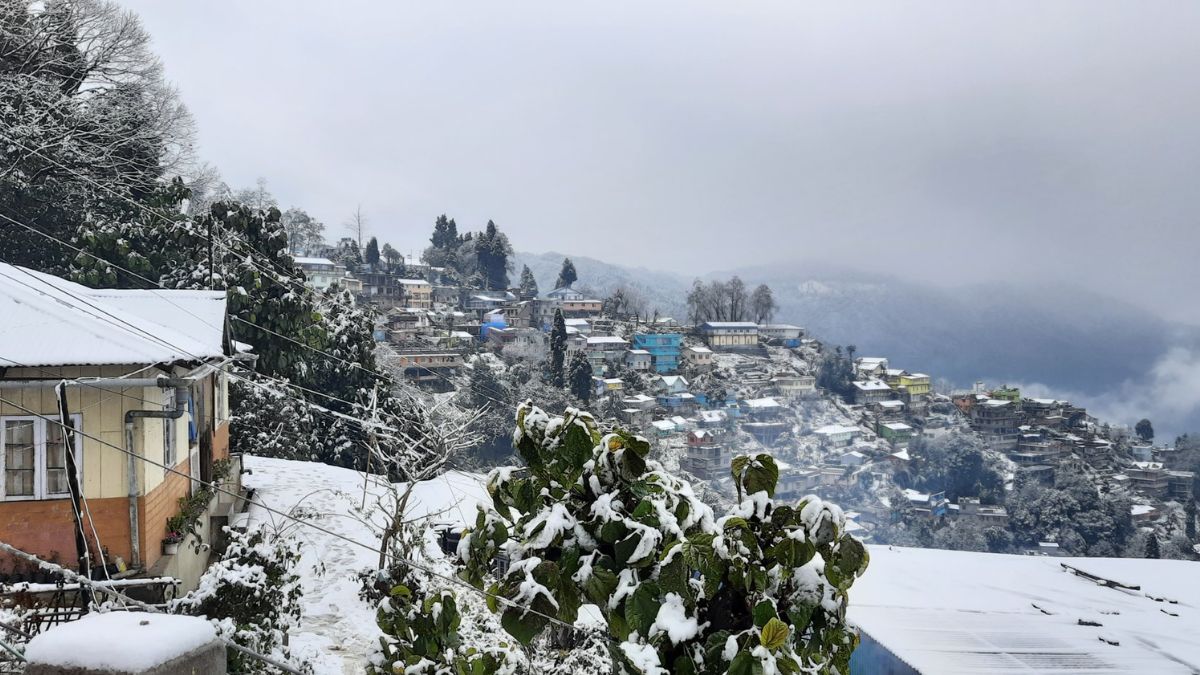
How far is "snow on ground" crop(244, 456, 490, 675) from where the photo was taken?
21.4ft

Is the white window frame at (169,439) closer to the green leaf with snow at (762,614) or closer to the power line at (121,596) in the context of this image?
the power line at (121,596)

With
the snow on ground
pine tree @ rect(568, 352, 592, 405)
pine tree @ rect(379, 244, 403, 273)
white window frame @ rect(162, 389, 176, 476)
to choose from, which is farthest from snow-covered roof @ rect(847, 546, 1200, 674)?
pine tree @ rect(379, 244, 403, 273)

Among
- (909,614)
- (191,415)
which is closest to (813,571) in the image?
(191,415)

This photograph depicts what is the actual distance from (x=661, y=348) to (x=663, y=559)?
4710 centimetres

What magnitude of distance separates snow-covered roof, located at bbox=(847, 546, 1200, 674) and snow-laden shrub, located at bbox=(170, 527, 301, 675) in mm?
7114

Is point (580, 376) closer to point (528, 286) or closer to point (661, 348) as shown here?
point (661, 348)

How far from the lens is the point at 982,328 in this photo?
327 ft

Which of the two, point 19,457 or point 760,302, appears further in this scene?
point 760,302

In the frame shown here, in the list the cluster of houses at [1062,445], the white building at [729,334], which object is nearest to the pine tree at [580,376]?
the white building at [729,334]

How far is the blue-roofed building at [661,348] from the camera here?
4756cm

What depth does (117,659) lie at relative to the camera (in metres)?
0.98

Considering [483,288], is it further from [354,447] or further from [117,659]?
[117,659]

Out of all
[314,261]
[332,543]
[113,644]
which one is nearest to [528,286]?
[314,261]

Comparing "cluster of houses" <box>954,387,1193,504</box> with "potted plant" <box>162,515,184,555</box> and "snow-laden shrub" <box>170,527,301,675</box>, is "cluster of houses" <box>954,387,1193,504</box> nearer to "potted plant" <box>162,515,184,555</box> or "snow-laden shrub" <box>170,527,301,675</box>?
A: "potted plant" <box>162,515,184,555</box>
